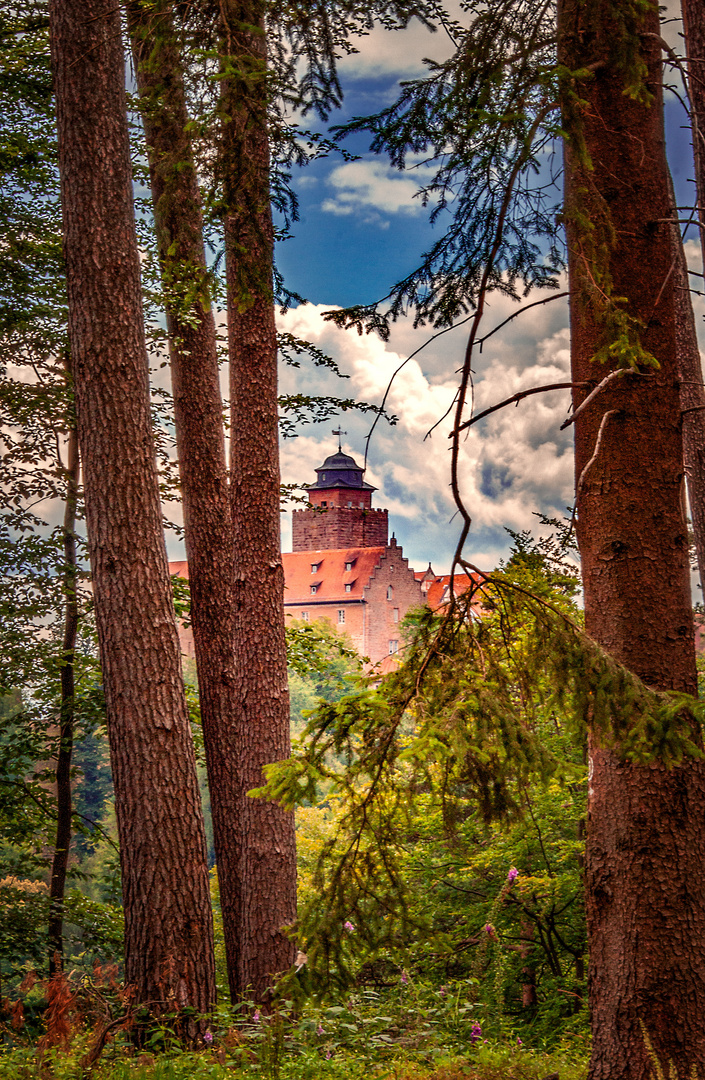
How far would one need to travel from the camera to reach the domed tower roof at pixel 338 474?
7031 centimetres

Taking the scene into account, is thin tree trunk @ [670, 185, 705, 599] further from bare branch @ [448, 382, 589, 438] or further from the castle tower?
the castle tower

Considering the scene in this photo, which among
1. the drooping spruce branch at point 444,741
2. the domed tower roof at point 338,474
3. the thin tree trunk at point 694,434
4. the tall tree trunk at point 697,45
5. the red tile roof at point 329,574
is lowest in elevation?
the drooping spruce branch at point 444,741

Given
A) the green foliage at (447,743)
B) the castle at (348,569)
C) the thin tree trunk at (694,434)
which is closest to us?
the green foliage at (447,743)

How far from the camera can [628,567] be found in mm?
2961

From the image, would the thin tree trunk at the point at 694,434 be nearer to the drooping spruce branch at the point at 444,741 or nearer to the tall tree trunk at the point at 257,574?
the tall tree trunk at the point at 257,574

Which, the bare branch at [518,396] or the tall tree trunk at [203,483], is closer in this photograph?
the bare branch at [518,396]

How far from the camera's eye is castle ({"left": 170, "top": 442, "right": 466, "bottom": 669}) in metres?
64.0

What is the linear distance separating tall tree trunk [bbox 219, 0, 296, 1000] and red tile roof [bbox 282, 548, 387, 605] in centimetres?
6087

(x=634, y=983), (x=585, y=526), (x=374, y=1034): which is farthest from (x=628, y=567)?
(x=374, y=1034)

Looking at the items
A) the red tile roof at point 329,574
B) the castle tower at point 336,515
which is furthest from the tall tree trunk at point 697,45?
the castle tower at point 336,515

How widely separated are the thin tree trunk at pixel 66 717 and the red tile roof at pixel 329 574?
57.3m

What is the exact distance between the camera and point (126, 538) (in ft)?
16.3

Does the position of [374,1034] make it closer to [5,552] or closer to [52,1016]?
[52,1016]

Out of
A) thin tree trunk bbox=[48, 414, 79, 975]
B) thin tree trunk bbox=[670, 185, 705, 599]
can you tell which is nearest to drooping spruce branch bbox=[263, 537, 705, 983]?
thin tree trunk bbox=[670, 185, 705, 599]
